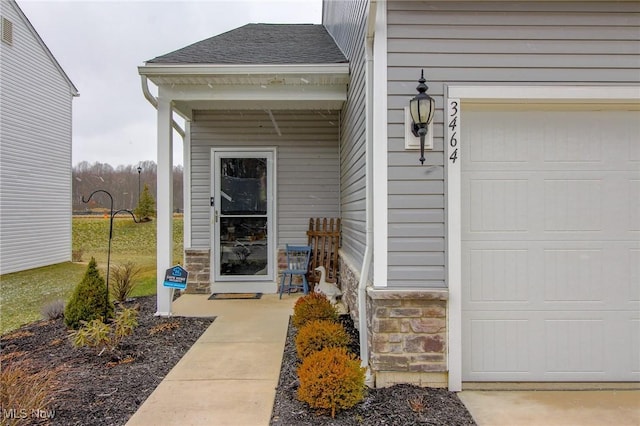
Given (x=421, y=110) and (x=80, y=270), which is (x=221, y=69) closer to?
(x=421, y=110)

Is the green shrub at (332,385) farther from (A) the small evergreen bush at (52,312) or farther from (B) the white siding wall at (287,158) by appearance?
(A) the small evergreen bush at (52,312)

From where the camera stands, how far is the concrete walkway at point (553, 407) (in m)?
2.22

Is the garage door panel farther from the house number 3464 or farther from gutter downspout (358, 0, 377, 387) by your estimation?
the house number 3464

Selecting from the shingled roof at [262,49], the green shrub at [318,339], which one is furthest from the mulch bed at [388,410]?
the shingled roof at [262,49]

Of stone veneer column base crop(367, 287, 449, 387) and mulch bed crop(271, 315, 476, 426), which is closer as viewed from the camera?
mulch bed crop(271, 315, 476, 426)

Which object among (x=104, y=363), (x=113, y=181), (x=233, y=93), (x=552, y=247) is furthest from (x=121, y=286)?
(x=113, y=181)

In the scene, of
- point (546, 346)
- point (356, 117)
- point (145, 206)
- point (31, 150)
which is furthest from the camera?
point (145, 206)

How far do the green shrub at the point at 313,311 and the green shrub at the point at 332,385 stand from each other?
45.8 inches

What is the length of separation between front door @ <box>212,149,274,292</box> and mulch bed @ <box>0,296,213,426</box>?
4.39ft

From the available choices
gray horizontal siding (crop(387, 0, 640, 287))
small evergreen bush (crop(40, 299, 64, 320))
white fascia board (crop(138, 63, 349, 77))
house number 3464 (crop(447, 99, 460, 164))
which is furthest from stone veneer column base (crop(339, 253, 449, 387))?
small evergreen bush (crop(40, 299, 64, 320))

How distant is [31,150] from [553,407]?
36.0ft

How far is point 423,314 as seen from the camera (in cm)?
258

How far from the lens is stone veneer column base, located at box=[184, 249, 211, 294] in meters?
5.55

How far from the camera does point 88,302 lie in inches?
149
